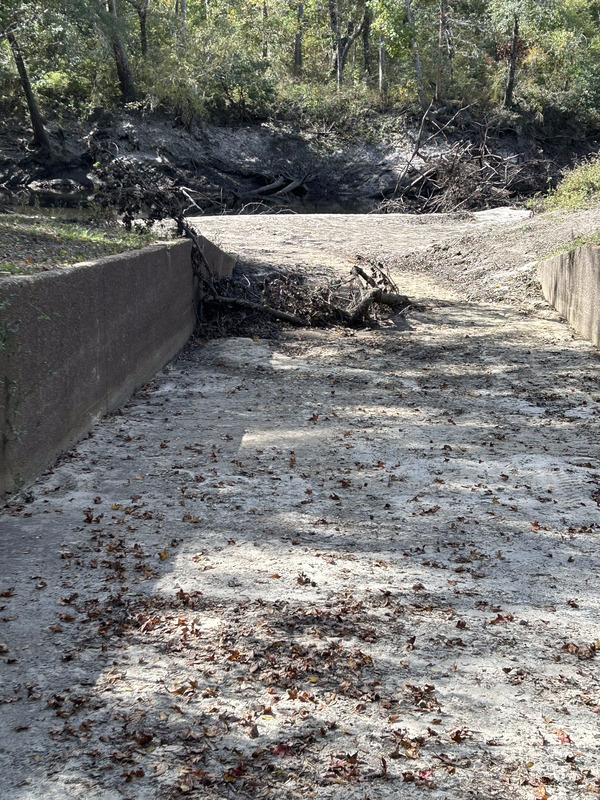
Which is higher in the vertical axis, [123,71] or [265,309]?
[123,71]

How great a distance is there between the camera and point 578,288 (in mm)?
10273

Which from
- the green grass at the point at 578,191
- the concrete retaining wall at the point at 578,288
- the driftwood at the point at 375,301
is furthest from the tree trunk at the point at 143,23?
the concrete retaining wall at the point at 578,288

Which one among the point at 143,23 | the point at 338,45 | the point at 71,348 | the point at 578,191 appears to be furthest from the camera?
the point at 338,45

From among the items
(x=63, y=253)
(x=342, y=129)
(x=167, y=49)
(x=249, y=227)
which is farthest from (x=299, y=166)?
(x=63, y=253)

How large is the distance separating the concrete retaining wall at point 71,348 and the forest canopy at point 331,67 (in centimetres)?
1891

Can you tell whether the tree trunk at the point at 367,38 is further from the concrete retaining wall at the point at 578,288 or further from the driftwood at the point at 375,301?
the concrete retaining wall at the point at 578,288

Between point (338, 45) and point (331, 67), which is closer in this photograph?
point (338, 45)

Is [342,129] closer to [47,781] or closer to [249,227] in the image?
[249,227]

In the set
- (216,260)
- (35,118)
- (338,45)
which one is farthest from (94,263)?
(338,45)

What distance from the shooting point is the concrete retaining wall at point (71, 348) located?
470cm

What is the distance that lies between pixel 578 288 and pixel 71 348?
699cm

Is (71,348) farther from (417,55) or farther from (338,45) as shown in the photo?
(338,45)

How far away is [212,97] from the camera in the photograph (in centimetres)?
3003

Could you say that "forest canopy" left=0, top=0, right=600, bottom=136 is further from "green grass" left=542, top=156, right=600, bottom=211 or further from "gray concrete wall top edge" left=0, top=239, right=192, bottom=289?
"gray concrete wall top edge" left=0, top=239, right=192, bottom=289
